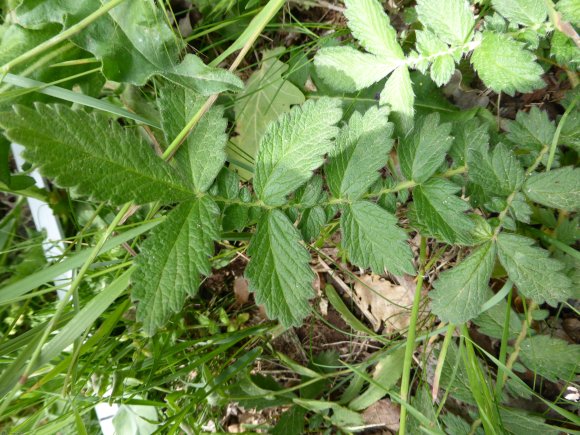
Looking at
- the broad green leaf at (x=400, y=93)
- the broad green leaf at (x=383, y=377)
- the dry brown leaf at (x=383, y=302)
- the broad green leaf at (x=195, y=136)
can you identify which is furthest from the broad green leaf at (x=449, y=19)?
the broad green leaf at (x=383, y=377)

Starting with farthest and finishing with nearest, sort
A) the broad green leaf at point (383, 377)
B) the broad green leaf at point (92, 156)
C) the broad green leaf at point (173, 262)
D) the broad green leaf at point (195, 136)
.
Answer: the broad green leaf at point (383, 377), the broad green leaf at point (195, 136), the broad green leaf at point (173, 262), the broad green leaf at point (92, 156)

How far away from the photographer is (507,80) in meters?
1.17

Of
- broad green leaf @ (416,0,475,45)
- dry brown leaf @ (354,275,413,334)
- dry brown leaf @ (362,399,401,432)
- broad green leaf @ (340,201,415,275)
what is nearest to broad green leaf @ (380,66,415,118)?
broad green leaf @ (416,0,475,45)

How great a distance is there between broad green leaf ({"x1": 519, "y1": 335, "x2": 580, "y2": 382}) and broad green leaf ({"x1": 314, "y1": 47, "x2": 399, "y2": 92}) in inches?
35.8

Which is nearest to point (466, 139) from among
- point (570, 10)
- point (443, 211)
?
point (443, 211)

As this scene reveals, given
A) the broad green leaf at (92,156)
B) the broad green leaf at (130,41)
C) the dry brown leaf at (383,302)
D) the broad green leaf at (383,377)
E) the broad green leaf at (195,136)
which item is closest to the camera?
the broad green leaf at (92,156)

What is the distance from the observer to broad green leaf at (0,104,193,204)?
944 millimetres

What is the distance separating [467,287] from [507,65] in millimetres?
567

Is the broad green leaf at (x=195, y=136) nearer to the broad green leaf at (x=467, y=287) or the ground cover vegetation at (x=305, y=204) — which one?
the ground cover vegetation at (x=305, y=204)

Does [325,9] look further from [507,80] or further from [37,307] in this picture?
[37,307]

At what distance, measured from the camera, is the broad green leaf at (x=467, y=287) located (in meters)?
1.22

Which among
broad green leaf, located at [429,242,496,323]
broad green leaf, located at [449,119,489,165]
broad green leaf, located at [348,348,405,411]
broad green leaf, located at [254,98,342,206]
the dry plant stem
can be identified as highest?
broad green leaf, located at [254,98,342,206]

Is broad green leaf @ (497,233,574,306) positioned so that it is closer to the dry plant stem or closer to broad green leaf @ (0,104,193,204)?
the dry plant stem

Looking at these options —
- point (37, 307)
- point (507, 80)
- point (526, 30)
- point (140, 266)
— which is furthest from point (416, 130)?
point (37, 307)
